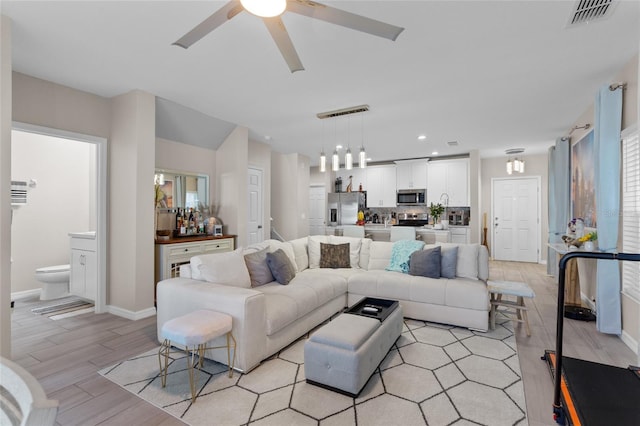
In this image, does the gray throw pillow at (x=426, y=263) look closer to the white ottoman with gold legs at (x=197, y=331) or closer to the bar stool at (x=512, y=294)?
the bar stool at (x=512, y=294)

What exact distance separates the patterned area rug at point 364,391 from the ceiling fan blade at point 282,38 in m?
2.34

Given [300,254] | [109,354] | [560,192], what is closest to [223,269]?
[109,354]

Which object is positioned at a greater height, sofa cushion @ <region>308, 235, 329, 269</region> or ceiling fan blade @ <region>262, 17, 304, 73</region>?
ceiling fan blade @ <region>262, 17, 304, 73</region>

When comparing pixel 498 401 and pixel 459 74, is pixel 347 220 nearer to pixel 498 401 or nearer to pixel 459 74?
pixel 459 74

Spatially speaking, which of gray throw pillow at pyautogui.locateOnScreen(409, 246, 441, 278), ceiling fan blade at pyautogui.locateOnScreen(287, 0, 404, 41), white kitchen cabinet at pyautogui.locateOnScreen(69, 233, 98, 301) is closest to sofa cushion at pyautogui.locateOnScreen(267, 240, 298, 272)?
gray throw pillow at pyautogui.locateOnScreen(409, 246, 441, 278)

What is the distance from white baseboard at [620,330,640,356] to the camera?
2750 mm

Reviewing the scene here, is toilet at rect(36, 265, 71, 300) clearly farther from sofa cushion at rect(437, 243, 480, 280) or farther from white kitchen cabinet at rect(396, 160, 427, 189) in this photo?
white kitchen cabinet at rect(396, 160, 427, 189)

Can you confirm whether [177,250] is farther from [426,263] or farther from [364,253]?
[426,263]

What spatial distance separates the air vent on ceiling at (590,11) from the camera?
2.06 meters

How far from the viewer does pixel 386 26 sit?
176 centimetres

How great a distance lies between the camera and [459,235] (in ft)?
23.4

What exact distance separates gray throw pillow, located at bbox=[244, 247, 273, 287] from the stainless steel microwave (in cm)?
530

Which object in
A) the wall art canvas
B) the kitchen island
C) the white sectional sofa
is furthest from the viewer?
the kitchen island

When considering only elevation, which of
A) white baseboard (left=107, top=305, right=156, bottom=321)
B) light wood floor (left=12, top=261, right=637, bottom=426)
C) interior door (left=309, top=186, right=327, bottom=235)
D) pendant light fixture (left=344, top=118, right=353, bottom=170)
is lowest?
light wood floor (left=12, top=261, right=637, bottom=426)
